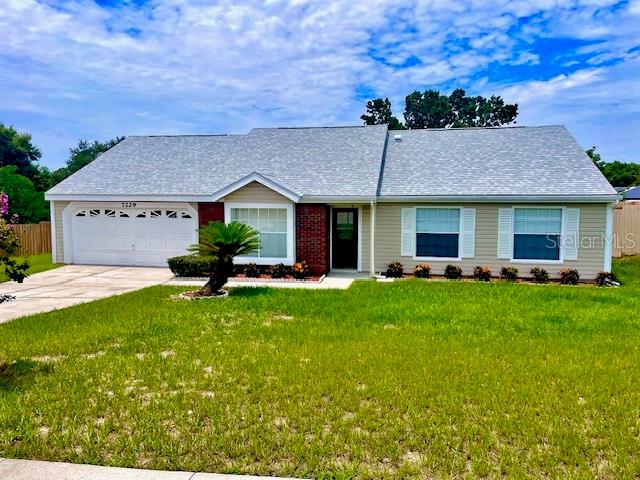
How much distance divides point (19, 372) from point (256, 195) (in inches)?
394

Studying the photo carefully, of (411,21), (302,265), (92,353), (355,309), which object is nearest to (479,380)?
(355,309)

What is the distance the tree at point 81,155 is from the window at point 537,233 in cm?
4490

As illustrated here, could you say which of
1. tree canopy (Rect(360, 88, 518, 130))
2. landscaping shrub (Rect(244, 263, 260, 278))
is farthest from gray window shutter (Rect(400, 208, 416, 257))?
tree canopy (Rect(360, 88, 518, 130))

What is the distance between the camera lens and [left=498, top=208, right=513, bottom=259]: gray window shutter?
14461 millimetres

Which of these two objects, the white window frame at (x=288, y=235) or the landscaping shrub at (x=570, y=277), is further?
the white window frame at (x=288, y=235)

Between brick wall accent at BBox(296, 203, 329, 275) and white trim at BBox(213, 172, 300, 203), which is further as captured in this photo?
brick wall accent at BBox(296, 203, 329, 275)

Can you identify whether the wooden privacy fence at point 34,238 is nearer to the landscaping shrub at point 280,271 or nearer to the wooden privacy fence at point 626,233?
the landscaping shrub at point 280,271

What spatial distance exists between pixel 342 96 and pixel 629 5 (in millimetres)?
18765

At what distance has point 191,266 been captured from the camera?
1453 centimetres

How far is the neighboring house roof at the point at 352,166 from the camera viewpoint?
1481cm

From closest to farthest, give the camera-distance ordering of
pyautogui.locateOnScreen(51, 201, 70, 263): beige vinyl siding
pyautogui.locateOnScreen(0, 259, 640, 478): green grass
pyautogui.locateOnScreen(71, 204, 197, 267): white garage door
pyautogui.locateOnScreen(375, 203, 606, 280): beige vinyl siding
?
pyautogui.locateOnScreen(0, 259, 640, 478): green grass → pyautogui.locateOnScreen(375, 203, 606, 280): beige vinyl siding → pyautogui.locateOnScreen(71, 204, 197, 267): white garage door → pyautogui.locateOnScreen(51, 201, 70, 263): beige vinyl siding

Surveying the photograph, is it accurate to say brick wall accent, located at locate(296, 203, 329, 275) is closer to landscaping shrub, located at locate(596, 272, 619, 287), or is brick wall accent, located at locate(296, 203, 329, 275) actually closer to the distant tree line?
landscaping shrub, located at locate(596, 272, 619, 287)

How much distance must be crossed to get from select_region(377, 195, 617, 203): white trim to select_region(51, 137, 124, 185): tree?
42.0 metres

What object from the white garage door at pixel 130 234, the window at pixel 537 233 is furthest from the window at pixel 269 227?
the window at pixel 537 233
